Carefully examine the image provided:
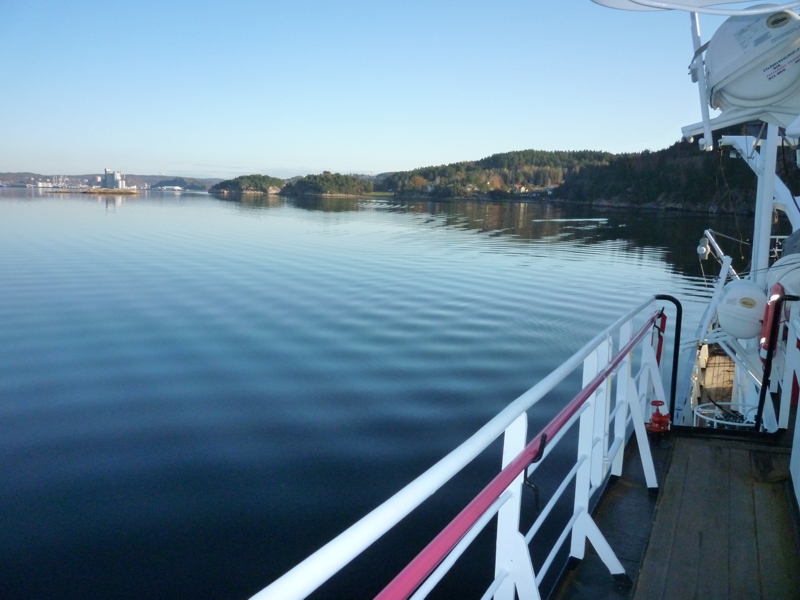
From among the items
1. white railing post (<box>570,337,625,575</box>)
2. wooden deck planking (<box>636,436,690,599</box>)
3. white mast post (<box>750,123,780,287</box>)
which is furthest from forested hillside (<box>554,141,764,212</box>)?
white railing post (<box>570,337,625,575</box>)

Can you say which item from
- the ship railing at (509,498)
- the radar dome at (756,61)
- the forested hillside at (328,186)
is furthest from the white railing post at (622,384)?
the forested hillside at (328,186)

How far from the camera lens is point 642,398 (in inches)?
155

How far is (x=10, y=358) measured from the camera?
7855 mm

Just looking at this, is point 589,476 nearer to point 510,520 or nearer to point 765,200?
point 510,520

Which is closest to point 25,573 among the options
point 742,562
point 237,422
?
point 237,422

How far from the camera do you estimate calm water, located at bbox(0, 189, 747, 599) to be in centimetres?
394

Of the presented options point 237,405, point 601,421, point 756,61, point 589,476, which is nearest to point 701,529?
point 601,421

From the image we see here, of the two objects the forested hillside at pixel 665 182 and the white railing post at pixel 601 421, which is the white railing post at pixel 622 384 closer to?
the white railing post at pixel 601 421

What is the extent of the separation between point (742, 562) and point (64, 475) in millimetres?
4574

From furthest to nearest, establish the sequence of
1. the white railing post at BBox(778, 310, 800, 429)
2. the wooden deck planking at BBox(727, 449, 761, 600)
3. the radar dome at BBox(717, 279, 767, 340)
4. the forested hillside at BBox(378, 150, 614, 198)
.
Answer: the forested hillside at BBox(378, 150, 614, 198) < the radar dome at BBox(717, 279, 767, 340) < the white railing post at BBox(778, 310, 800, 429) < the wooden deck planking at BBox(727, 449, 761, 600)

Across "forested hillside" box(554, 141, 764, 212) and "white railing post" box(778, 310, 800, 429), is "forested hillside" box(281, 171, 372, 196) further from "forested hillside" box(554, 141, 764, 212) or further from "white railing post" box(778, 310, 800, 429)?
"white railing post" box(778, 310, 800, 429)

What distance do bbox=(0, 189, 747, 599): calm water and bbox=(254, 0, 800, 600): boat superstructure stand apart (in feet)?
3.97

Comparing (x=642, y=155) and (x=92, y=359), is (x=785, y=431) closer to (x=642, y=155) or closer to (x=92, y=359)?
(x=92, y=359)

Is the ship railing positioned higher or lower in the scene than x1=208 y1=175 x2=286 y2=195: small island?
lower
